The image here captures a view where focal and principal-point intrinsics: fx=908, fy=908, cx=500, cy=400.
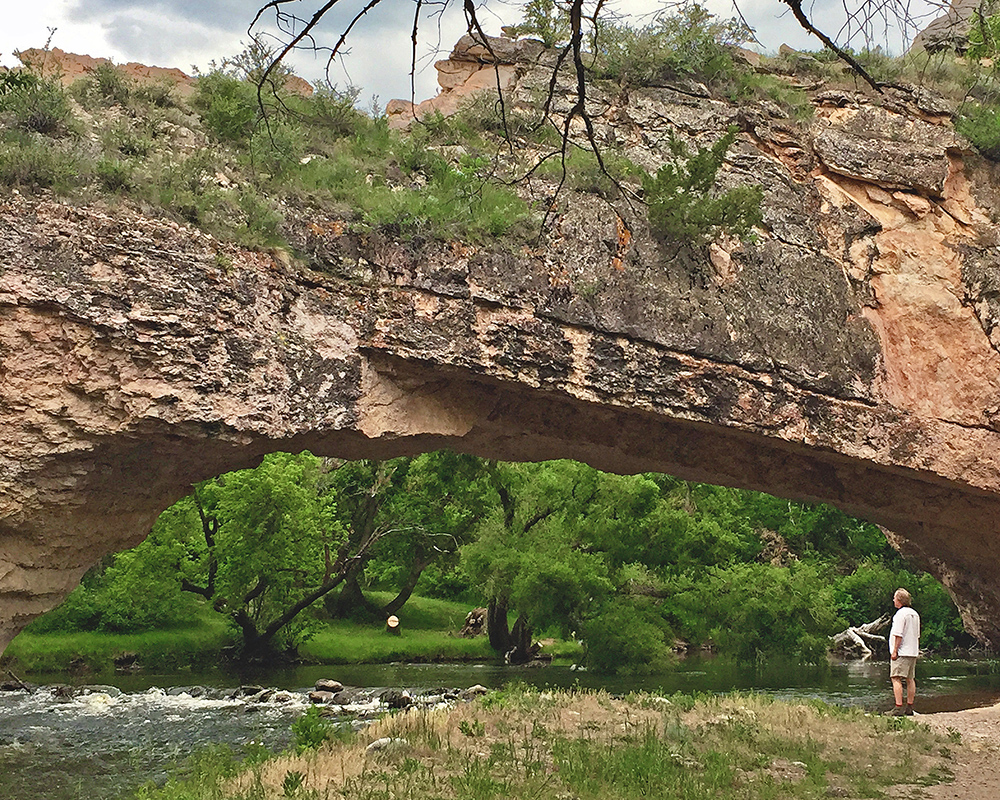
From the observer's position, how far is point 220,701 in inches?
583

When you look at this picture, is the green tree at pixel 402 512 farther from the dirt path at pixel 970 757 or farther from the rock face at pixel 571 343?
the dirt path at pixel 970 757

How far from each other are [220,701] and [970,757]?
11133 millimetres

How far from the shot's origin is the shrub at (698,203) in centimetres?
1048

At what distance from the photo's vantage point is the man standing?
11.2 metres

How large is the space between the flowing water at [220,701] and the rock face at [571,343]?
1.87 metres

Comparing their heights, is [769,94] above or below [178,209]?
above

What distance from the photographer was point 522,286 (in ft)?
32.4

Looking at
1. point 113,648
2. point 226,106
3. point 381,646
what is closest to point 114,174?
point 226,106

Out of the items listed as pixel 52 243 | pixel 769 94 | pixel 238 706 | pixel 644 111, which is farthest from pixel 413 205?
pixel 238 706

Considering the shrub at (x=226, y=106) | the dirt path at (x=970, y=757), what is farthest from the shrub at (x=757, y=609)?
the shrub at (x=226, y=106)

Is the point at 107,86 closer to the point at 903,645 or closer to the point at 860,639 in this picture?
the point at 903,645

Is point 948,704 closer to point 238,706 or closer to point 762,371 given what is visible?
point 762,371

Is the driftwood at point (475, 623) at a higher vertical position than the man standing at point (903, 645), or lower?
lower

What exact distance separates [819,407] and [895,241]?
2.92 m
